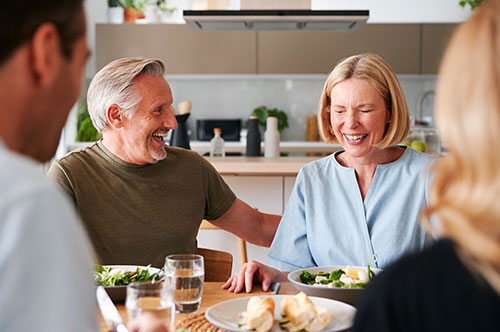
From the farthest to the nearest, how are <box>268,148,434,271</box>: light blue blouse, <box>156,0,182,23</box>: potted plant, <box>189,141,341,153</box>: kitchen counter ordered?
<box>156,0,182,23</box>: potted plant < <box>189,141,341,153</box>: kitchen counter < <box>268,148,434,271</box>: light blue blouse

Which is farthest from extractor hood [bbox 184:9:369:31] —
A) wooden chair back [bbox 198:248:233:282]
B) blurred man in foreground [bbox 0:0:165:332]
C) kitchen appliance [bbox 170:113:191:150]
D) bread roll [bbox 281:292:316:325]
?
blurred man in foreground [bbox 0:0:165:332]

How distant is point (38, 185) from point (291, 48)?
5.15 m

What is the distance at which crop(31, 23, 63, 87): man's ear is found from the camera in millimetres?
647

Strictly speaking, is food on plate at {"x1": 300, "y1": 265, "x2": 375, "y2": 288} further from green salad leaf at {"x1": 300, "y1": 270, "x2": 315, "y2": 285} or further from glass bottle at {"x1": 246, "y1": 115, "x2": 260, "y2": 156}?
glass bottle at {"x1": 246, "y1": 115, "x2": 260, "y2": 156}

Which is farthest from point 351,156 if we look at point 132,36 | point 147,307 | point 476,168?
point 132,36

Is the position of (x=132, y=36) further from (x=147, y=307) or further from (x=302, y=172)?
(x=147, y=307)

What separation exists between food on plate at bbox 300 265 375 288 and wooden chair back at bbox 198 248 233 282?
498 millimetres

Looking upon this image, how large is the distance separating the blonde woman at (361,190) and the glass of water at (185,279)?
63cm

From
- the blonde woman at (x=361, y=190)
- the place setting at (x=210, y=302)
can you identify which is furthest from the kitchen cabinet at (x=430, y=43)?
the place setting at (x=210, y=302)

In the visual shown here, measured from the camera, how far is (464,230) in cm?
59

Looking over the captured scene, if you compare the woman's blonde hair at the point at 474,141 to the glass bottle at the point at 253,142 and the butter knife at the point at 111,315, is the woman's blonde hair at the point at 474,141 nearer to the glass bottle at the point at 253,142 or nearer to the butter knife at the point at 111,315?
the butter knife at the point at 111,315

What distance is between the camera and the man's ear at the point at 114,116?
2.02 metres

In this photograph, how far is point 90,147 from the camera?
2055 mm

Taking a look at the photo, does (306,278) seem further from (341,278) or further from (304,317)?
(304,317)
